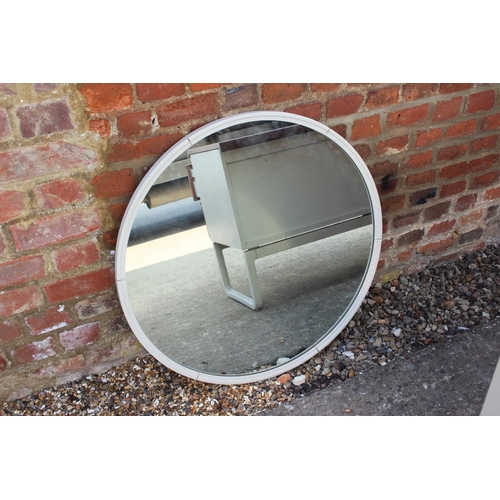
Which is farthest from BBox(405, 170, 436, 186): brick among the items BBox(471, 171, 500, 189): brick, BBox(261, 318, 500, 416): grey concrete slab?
BBox(261, 318, 500, 416): grey concrete slab

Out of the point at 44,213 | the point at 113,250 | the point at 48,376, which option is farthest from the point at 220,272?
the point at 48,376

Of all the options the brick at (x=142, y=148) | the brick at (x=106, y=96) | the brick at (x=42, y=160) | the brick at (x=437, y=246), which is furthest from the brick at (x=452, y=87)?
the brick at (x=42, y=160)

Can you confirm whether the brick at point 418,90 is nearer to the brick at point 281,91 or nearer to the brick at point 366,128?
the brick at point 366,128

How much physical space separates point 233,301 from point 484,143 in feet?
3.93

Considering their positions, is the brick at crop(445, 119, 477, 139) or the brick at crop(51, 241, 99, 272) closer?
the brick at crop(51, 241, 99, 272)

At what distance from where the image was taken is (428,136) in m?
1.92

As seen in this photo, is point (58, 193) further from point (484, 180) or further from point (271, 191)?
point (484, 180)

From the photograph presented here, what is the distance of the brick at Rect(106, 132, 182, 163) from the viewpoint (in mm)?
1474

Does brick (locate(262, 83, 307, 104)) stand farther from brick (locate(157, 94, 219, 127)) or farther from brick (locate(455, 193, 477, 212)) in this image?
brick (locate(455, 193, 477, 212))

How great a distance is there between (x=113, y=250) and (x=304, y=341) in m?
0.70

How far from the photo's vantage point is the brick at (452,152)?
78.1 inches

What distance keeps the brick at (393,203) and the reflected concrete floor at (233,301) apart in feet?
0.61

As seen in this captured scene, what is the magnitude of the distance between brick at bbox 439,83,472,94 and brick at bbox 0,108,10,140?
1391mm

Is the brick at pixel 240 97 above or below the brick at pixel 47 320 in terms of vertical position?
above
